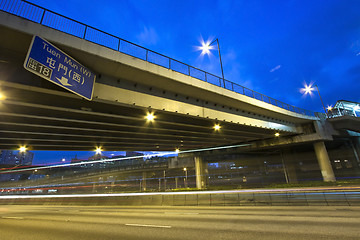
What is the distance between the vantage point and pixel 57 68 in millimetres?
7930

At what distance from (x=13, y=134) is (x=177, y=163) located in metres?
33.6

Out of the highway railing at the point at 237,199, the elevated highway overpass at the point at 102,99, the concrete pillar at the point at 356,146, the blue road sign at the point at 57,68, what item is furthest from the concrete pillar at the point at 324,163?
the blue road sign at the point at 57,68

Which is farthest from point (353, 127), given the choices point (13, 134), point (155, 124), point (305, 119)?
point (13, 134)

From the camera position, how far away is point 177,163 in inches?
1790

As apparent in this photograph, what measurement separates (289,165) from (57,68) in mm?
47933

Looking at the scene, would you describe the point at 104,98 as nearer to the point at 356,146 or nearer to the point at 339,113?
the point at 339,113

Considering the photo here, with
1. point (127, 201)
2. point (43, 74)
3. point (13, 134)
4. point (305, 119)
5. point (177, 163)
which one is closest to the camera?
point (43, 74)

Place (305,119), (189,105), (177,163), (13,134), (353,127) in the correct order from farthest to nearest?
(177,163) → (353,127) → (305,119) → (13,134) → (189,105)

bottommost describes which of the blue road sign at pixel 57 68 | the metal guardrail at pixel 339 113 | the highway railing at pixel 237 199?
the highway railing at pixel 237 199

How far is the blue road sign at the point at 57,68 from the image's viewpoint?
6941mm

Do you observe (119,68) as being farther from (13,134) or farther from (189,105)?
(13,134)

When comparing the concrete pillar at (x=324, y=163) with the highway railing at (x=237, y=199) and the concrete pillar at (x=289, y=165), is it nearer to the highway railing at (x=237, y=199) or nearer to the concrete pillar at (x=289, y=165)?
the concrete pillar at (x=289, y=165)

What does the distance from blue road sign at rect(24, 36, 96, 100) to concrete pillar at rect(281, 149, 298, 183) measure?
148ft

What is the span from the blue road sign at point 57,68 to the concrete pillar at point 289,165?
4525 cm
